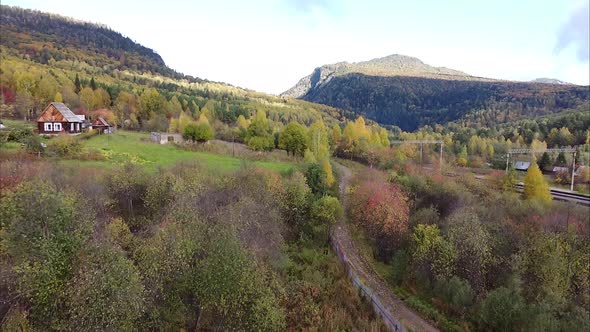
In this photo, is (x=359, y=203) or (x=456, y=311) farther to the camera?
(x=359, y=203)

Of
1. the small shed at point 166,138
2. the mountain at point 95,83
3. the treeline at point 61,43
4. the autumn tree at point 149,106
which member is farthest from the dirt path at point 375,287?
the treeline at point 61,43

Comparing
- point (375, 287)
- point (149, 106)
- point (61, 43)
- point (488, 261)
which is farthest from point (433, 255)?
point (61, 43)

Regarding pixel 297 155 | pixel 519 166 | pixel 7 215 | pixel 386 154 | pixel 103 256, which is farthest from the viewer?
pixel 519 166

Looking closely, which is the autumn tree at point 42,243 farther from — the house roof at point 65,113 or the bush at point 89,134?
the house roof at point 65,113

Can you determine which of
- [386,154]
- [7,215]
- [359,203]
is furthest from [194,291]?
[386,154]

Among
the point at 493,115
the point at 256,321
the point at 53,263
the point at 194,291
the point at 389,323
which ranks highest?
the point at 493,115

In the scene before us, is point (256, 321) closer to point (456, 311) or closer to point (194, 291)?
point (194, 291)

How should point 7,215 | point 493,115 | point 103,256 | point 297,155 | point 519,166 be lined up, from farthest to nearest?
point 493,115, point 519,166, point 297,155, point 7,215, point 103,256

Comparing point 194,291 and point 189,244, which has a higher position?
point 189,244
